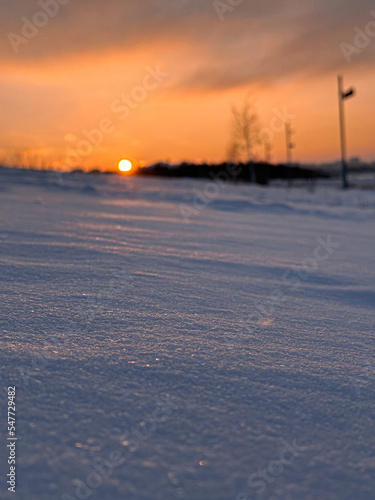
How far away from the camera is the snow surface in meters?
0.63

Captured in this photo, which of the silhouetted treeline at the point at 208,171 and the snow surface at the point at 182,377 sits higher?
the silhouetted treeline at the point at 208,171

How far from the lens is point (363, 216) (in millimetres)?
6535

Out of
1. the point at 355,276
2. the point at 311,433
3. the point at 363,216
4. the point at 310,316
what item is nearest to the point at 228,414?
the point at 311,433

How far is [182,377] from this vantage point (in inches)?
36.1

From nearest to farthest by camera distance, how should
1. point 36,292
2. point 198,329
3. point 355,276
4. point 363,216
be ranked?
1. point 198,329
2. point 36,292
3. point 355,276
4. point 363,216

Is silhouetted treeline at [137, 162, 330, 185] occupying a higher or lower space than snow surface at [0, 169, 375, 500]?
higher

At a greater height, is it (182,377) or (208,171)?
(208,171)

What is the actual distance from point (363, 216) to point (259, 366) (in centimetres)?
628

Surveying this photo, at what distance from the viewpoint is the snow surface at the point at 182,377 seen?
0.63 meters

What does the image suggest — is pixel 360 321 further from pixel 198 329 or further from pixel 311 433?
pixel 311 433

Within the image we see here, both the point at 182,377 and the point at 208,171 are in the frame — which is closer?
the point at 182,377

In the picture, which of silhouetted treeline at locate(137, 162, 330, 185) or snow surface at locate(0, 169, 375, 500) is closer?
snow surface at locate(0, 169, 375, 500)

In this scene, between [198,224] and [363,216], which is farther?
[363,216]

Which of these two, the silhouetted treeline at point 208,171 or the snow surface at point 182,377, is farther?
the silhouetted treeline at point 208,171
